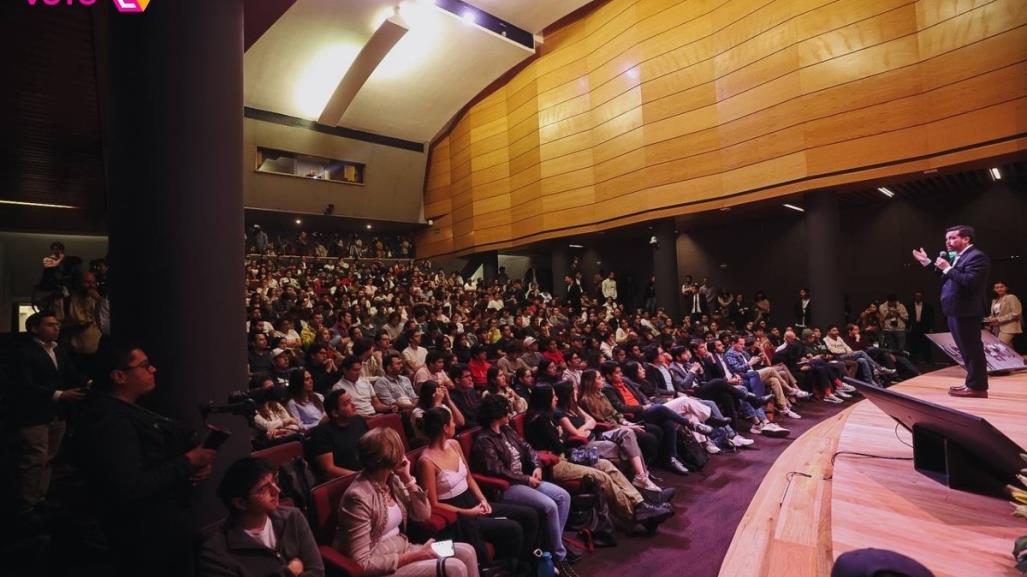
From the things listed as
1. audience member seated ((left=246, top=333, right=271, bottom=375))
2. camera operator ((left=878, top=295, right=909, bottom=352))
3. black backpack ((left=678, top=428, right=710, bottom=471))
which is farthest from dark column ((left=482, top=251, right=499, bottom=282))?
black backpack ((left=678, top=428, right=710, bottom=471))

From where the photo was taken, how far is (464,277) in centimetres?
1534

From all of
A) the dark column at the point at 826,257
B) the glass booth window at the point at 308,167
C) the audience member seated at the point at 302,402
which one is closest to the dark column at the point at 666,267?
the dark column at the point at 826,257

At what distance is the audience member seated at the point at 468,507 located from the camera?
2391mm

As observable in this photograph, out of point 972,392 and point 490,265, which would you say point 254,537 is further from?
point 490,265

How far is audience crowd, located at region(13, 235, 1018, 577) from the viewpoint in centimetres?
161

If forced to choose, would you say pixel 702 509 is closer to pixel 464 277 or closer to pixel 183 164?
pixel 183 164

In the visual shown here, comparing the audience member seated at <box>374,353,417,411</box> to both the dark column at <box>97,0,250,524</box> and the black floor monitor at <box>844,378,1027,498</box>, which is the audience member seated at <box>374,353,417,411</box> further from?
the black floor monitor at <box>844,378,1027,498</box>

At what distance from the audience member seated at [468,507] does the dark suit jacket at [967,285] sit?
2.56m

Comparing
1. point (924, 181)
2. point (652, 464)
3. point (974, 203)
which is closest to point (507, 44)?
point (924, 181)

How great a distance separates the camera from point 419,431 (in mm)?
3547

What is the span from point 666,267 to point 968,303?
7.28 metres

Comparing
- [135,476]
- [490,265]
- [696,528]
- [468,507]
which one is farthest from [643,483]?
[490,265]

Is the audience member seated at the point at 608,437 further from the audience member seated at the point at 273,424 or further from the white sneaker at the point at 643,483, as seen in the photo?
the audience member seated at the point at 273,424

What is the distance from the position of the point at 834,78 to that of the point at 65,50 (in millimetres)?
8909
